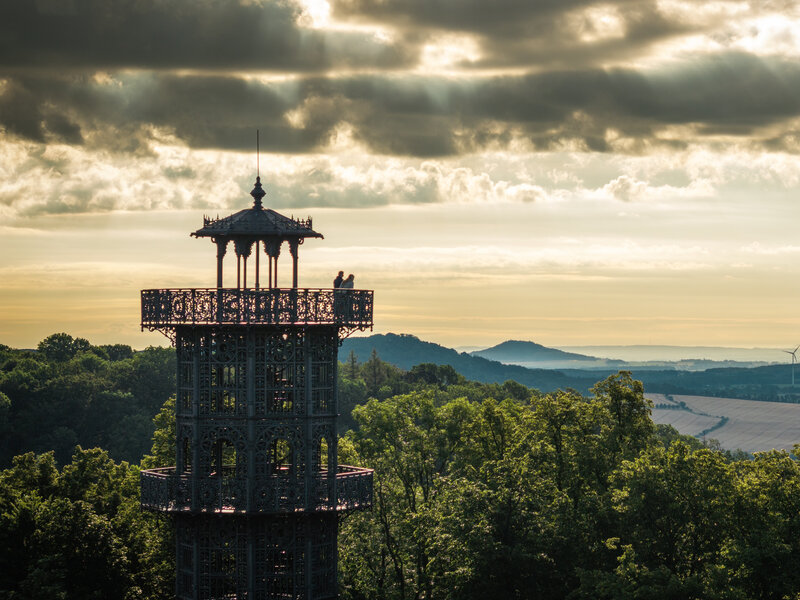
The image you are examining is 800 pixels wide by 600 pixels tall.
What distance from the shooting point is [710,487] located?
50.2m

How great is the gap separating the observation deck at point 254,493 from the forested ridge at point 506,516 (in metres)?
8.34

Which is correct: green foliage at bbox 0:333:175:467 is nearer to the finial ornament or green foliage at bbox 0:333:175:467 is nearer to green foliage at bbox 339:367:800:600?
green foliage at bbox 339:367:800:600

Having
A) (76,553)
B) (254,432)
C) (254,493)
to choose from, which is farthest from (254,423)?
(76,553)

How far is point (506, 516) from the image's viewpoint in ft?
170

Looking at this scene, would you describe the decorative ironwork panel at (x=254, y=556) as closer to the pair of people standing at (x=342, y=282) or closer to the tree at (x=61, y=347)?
Result: the pair of people standing at (x=342, y=282)

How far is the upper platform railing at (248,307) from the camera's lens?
42.5 m

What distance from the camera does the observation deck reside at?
42.4 m

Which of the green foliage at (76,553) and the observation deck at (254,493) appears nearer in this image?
the observation deck at (254,493)

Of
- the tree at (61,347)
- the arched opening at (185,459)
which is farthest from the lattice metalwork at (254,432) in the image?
the tree at (61,347)

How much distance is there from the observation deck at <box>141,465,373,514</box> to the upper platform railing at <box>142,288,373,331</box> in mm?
5457

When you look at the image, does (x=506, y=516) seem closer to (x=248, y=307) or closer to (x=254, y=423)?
(x=254, y=423)

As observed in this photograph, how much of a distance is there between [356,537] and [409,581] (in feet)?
11.3

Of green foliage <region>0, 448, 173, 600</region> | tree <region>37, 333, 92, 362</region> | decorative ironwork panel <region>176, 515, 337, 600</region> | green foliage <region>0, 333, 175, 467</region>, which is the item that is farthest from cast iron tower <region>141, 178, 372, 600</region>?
tree <region>37, 333, 92, 362</region>

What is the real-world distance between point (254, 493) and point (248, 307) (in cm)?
645
